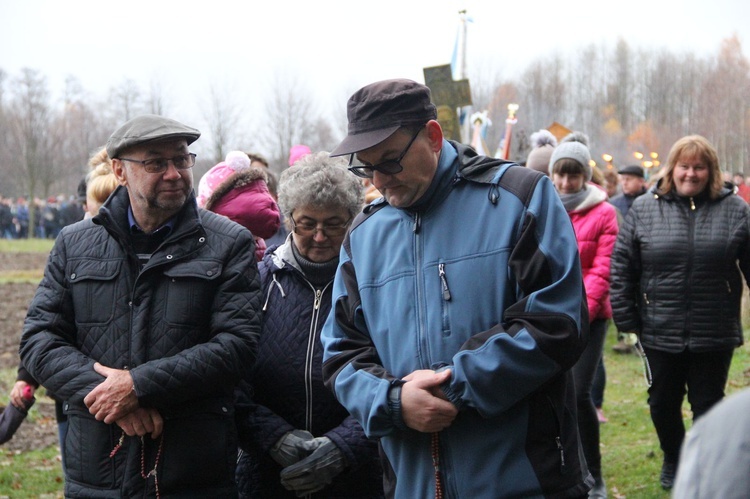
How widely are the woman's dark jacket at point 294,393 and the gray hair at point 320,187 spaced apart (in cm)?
28

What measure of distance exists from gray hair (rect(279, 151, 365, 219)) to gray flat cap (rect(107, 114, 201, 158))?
476 millimetres

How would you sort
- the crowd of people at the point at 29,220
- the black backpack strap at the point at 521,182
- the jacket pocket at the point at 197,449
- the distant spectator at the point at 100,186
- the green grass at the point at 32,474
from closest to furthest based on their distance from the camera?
the black backpack strap at the point at 521,182 < the jacket pocket at the point at 197,449 < the distant spectator at the point at 100,186 < the green grass at the point at 32,474 < the crowd of people at the point at 29,220

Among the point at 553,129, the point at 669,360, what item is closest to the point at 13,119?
the point at 553,129

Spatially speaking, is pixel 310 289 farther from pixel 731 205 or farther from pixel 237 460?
pixel 731 205

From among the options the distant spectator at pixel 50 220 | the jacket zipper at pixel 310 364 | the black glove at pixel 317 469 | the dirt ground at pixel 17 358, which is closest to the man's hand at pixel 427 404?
the black glove at pixel 317 469

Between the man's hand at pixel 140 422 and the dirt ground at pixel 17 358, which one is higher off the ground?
the man's hand at pixel 140 422

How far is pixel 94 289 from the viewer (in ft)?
11.7

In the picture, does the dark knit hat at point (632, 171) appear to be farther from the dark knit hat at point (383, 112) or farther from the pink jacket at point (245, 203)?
the dark knit hat at point (383, 112)

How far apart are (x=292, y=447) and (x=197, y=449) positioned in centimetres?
38

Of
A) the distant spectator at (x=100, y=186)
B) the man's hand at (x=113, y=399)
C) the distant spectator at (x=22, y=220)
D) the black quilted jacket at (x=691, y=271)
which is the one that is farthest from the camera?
the distant spectator at (x=22, y=220)

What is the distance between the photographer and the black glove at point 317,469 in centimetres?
354

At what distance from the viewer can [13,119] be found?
44875 mm

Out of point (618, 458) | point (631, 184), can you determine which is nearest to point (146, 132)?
point (618, 458)

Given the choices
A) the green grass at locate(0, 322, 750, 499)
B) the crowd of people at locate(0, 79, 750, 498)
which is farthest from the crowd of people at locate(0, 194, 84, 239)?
the crowd of people at locate(0, 79, 750, 498)
